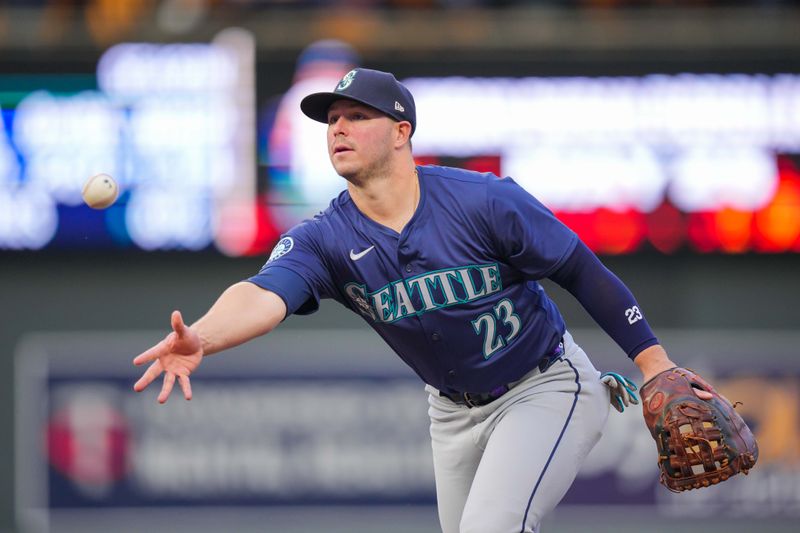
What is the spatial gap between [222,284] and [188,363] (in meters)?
5.53

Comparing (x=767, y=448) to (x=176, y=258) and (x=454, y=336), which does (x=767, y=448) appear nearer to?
(x=176, y=258)

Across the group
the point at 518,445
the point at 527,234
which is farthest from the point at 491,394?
the point at 527,234

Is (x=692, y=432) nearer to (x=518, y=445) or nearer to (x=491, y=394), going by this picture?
(x=518, y=445)

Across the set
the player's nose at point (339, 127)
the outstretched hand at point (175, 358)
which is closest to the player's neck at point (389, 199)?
the player's nose at point (339, 127)

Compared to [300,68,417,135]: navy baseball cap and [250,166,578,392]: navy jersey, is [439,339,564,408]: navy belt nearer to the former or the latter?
[250,166,578,392]: navy jersey

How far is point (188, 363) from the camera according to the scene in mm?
3912

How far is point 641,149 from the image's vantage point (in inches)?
361

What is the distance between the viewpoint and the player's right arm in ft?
12.5

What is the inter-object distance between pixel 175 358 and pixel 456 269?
1027mm

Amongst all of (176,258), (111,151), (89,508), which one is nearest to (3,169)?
(111,151)

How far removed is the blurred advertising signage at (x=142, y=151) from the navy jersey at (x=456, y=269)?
4.81 m

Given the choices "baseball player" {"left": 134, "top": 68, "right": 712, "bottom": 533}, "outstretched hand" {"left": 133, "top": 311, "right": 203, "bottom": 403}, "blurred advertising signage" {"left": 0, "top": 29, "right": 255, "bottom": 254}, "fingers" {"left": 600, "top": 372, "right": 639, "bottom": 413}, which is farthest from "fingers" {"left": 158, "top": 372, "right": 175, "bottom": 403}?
"blurred advertising signage" {"left": 0, "top": 29, "right": 255, "bottom": 254}

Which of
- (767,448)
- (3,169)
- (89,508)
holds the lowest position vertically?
(89,508)

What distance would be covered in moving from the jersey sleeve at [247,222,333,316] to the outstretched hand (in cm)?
39
